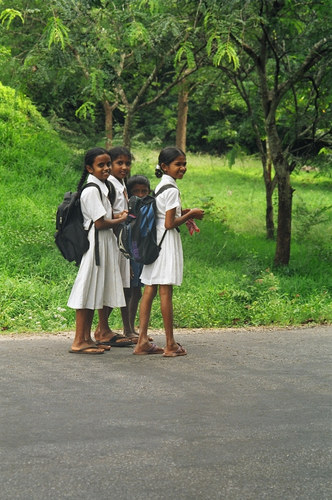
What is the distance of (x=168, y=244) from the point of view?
7.25 metres

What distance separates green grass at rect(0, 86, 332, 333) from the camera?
33.0ft

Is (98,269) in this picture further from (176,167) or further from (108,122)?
(108,122)

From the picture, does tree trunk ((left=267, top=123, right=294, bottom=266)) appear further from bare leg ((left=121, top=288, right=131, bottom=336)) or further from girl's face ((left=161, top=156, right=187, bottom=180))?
girl's face ((left=161, top=156, right=187, bottom=180))

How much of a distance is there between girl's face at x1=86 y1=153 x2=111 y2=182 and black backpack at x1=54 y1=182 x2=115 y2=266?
0.34 feet

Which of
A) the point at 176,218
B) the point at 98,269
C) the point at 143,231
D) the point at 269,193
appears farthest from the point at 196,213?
the point at 269,193

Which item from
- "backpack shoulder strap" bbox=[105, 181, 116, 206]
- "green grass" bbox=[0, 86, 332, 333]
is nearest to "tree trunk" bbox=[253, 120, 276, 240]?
"green grass" bbox=[0, 86, 332, 333]

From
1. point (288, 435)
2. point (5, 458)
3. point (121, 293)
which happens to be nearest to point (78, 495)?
point (5, 458)

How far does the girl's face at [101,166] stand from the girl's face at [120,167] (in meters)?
0.26

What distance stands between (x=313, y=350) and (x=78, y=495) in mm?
4396

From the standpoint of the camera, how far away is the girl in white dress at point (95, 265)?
7273mm

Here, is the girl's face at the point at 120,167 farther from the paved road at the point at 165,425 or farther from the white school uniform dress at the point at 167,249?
the paved road at the point at 165,425

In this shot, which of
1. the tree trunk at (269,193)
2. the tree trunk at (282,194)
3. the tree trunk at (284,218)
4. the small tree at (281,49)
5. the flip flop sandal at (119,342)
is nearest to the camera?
the flip flop sandal at (119,342)

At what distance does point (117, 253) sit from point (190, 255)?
7.39 meters

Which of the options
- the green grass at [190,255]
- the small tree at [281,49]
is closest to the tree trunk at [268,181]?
the green grass at [190,255]
